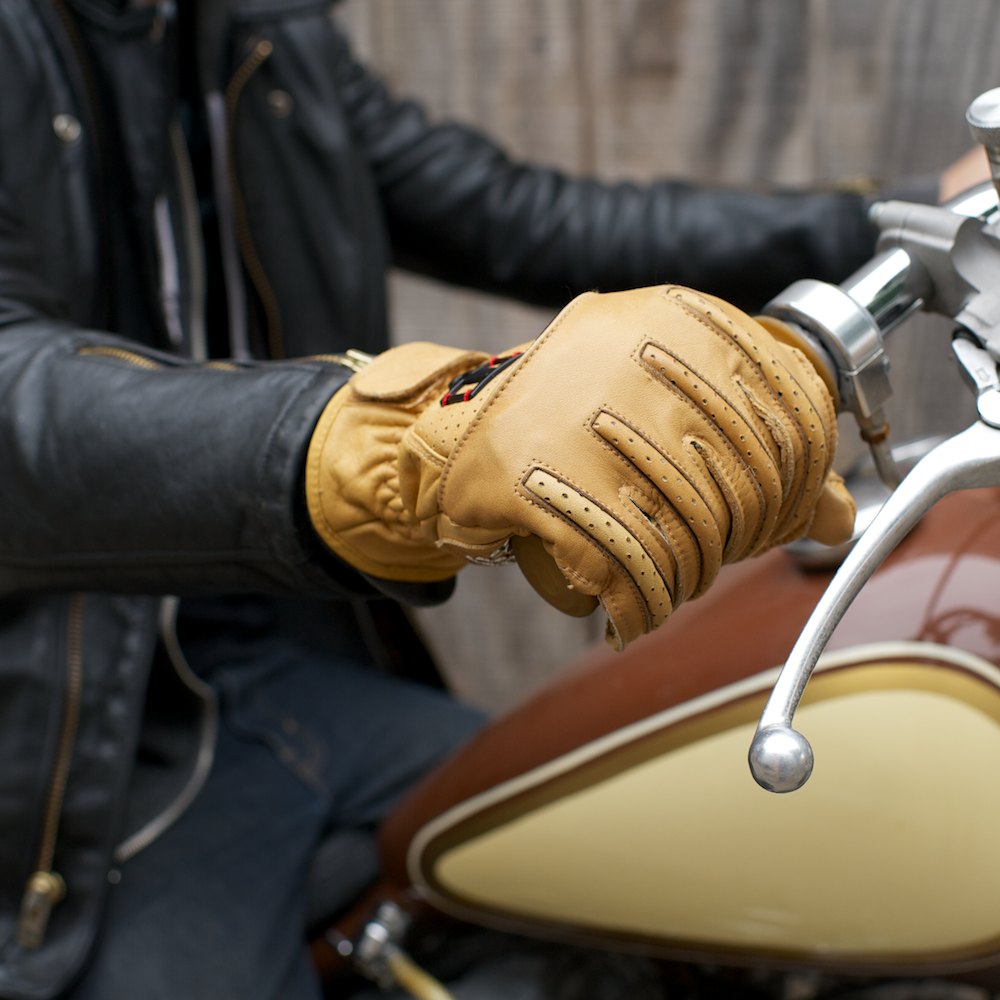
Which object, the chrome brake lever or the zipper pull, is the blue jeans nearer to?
the zipper pull

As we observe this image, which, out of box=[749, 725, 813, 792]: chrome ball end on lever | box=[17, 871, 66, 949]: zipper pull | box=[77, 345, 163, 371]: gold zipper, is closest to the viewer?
box=[749, 725, 813, 792]: chrome ball end on lever

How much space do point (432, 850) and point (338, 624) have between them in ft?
1.43

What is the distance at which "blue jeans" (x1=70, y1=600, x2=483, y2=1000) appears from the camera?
0.71 metres

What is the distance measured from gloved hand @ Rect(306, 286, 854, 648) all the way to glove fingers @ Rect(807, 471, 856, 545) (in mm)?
14

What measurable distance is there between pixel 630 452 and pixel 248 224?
2.16ft

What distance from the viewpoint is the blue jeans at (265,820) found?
2.33ft

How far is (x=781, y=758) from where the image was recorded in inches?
13.8

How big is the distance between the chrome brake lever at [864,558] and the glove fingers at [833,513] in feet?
0.24

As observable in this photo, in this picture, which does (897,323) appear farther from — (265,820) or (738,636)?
(265,820)

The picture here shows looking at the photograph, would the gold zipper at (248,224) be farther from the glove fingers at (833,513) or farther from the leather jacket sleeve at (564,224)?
the glove fingers at (833,513)

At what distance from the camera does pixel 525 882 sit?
24.9 inches

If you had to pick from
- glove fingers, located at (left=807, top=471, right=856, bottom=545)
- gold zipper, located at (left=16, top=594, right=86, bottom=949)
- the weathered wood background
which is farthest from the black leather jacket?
glove fingers, located at (left=807, top=471, right=856, bottom=545)

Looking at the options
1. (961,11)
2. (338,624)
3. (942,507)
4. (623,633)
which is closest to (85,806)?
(338,624)

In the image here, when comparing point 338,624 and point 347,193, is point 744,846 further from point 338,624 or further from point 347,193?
point 347,193
